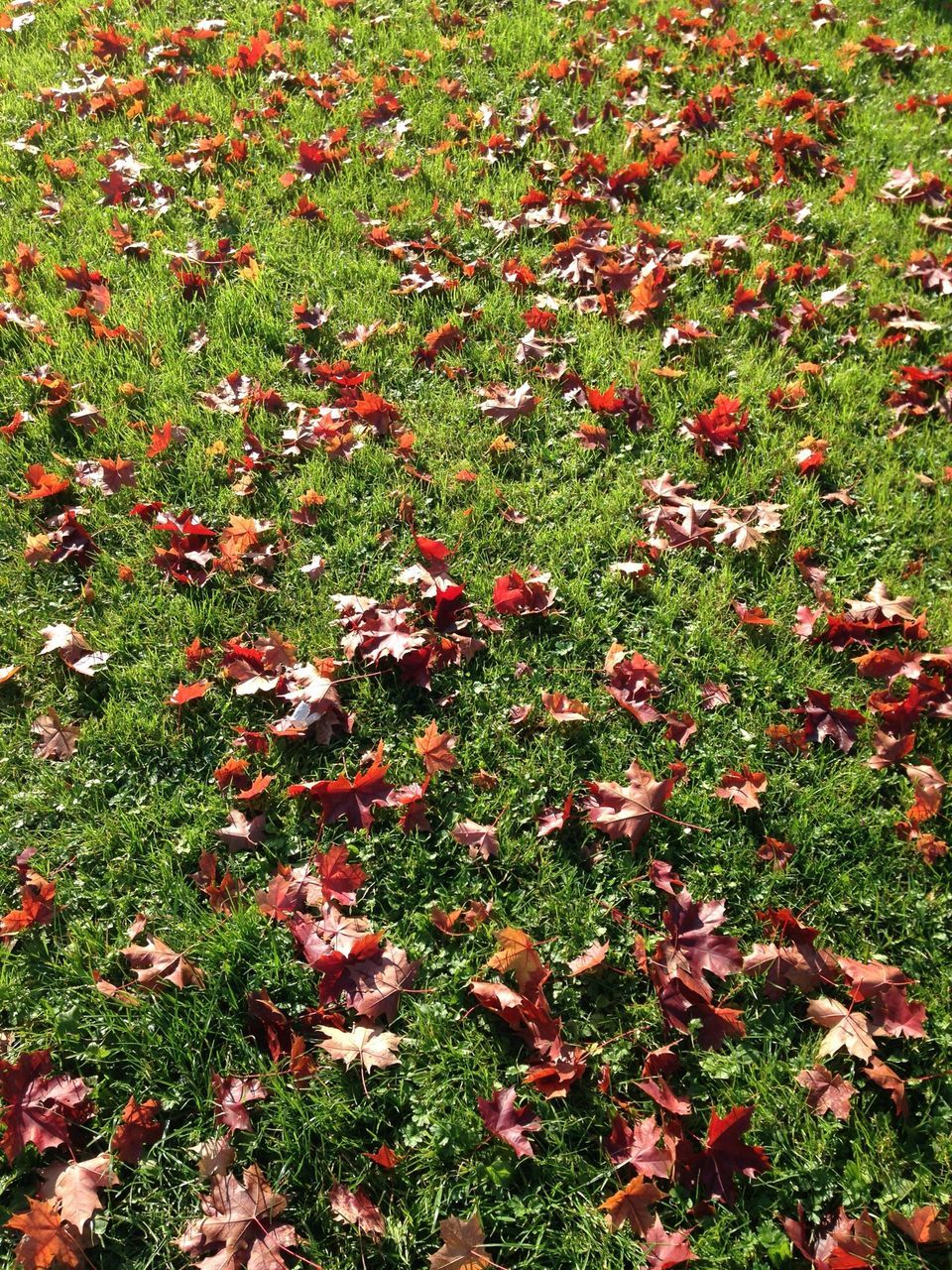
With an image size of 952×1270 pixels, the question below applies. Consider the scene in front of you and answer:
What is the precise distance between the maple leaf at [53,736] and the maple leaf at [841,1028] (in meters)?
2.29

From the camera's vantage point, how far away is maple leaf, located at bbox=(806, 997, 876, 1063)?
2.22 metres

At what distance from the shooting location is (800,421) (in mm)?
3818

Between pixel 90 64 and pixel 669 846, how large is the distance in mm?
6115

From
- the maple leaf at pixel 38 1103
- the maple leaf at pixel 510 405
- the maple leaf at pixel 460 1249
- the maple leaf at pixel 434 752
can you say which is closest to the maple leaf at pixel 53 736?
the maple leaf at pixel 38 1103

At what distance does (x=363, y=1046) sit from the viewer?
2.20 meters

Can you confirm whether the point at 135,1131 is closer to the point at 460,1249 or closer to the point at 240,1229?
the point at 240,1229

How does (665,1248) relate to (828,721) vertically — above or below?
below

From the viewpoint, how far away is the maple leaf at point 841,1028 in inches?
87.3

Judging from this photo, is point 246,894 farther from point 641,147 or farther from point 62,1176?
point 641,147

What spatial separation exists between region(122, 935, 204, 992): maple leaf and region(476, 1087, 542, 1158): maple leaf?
0.80 meters

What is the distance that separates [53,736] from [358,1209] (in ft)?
5.47

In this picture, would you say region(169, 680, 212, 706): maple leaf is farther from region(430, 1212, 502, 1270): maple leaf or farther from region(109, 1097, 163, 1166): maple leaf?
region(430, 1212, 502, 1270): maple leaf

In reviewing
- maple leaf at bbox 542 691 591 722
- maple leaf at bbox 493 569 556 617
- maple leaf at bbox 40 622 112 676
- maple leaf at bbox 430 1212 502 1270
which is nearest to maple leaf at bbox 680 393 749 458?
maple leaf at bbox 493 569 556 617

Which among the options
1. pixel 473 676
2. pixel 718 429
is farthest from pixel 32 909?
pixel 718 429
